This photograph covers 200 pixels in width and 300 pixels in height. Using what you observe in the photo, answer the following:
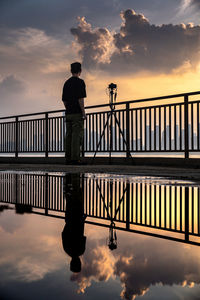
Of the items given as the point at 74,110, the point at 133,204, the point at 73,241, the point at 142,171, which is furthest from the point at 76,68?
the point at 73,241

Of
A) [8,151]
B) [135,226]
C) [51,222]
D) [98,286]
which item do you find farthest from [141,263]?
[8,151]

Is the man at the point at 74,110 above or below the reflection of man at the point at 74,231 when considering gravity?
above

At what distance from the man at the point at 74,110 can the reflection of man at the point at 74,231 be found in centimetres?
511

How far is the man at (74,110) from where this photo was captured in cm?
798

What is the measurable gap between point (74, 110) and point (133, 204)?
19.1 feet

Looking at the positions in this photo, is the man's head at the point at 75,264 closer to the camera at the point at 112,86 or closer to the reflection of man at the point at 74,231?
the reflection of man at the point at 74,231

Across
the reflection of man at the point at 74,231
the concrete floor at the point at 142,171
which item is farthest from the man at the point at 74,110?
the reflection of man at the point at 74,231

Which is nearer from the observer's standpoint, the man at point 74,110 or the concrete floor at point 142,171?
the concrete floor at point 142,171

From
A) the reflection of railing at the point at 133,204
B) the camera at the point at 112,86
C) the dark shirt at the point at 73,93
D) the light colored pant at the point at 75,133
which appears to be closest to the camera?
the reflection of railing at the point at 133,204

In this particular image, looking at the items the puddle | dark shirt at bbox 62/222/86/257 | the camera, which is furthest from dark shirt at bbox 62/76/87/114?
dark shirt at bbox 62/222/86/257

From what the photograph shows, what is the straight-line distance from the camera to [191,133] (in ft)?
25.9

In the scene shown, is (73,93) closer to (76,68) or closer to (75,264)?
(76,68)

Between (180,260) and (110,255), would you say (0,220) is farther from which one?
(180,260)

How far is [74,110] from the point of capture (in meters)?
8.31
